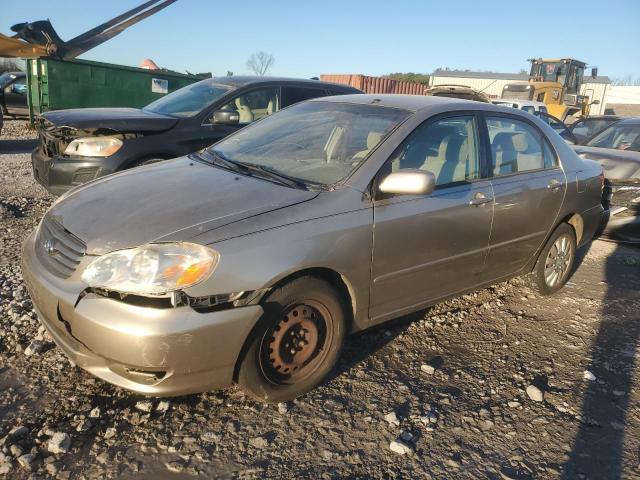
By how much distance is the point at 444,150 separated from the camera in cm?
340

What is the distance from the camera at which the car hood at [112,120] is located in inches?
195

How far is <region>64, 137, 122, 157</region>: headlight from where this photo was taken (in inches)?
193

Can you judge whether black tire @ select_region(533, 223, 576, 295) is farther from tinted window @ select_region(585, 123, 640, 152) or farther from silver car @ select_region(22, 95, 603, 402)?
tinted window @ select_region(585, 123, 640, 152)

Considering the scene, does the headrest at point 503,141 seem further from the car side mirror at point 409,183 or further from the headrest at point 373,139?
the car side mirror at point 409,183

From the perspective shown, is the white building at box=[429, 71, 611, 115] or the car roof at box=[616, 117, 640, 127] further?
the white building at box=[429, 71, 611, 115]

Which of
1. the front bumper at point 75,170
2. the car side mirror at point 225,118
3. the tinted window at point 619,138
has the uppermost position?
the car side mirror at point 225,118

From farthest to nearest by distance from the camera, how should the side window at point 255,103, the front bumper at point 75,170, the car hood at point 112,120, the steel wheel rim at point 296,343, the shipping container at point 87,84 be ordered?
the shipping container at point 87,84 → the side window at point 255,103 → the car hood at point 112,120 → the front bumper at point 75,170 → the steel wheel rim at point 296,343

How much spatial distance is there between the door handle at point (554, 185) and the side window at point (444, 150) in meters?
0.86

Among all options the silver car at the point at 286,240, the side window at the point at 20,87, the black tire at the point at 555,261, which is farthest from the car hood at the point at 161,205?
the side window at the point at 20,87

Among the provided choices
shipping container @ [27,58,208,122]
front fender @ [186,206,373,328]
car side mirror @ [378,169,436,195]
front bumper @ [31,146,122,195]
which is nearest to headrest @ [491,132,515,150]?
car side mirror @ [378,169,436,195]

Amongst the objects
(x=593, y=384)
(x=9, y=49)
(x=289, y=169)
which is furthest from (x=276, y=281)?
(x=9, y=49)

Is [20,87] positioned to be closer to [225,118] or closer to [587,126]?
[225,118]

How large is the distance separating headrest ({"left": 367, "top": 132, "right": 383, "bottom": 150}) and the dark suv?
248 cm

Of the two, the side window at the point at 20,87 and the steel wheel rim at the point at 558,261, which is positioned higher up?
the side window at the point at 20,87
